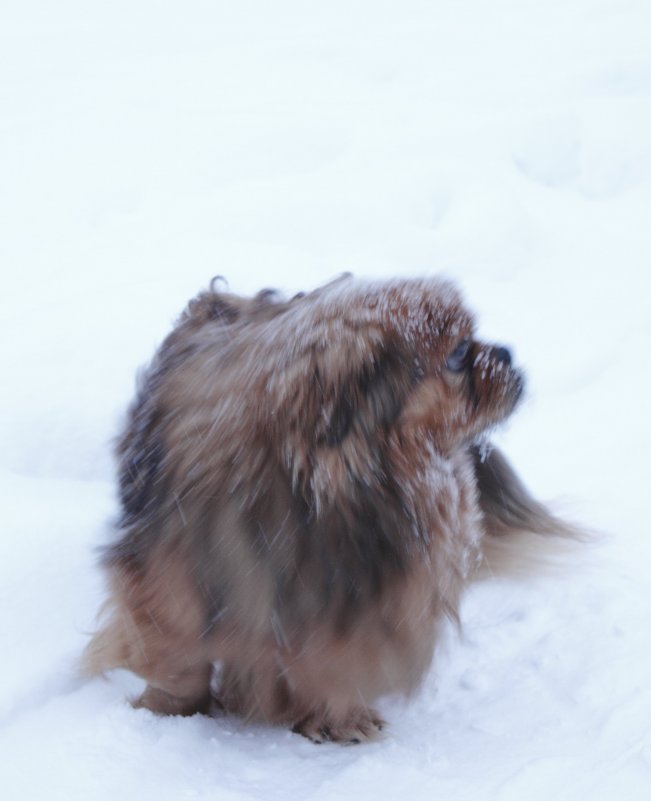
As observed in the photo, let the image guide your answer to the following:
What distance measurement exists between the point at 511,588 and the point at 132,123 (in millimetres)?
4016

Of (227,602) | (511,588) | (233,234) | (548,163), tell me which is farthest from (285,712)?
(548,163)

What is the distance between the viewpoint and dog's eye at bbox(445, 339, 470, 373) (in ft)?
5.04

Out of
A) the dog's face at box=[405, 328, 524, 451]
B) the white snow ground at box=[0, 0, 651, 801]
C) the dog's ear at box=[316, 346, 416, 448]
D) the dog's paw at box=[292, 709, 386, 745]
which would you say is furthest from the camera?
the dog's paw at box=[292, 709, 386, 745]

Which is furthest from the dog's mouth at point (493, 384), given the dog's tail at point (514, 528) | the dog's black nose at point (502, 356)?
the dog's tail at point (514, 528)


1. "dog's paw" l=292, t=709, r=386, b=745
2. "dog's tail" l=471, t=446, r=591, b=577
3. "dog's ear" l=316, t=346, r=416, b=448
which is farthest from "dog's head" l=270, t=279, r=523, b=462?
"dog's paw" l=292, t=709, r=386, b=745

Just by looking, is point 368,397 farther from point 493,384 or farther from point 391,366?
point 493,384

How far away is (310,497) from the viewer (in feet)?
4.67

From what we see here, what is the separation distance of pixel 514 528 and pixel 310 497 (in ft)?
3.13

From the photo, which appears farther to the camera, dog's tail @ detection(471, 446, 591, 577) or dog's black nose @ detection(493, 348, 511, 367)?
dog's tail @ detection(471, 446, 591, 577)

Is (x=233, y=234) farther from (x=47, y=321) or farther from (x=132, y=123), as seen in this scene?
Result: (x=132, y=123)

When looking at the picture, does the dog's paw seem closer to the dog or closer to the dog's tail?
the dog

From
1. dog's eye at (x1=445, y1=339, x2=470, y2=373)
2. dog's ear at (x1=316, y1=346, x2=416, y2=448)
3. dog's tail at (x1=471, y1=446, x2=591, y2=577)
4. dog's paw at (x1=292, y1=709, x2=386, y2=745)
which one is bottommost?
dog's paw at (x1=292, y1=709, x2=386, y2=745)

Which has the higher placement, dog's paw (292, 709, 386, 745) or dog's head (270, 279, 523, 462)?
dog's head (270, 279, 523, 462)

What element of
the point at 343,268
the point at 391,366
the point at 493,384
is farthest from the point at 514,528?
the point at 343,268
